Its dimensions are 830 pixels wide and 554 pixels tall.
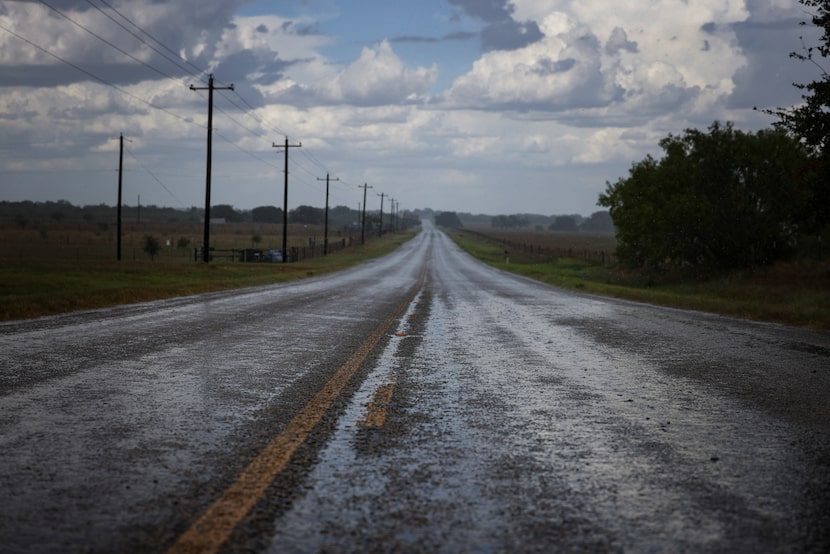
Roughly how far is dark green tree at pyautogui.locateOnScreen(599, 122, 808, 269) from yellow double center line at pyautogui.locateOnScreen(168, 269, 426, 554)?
92.8ft

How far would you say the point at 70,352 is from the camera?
10258 mm

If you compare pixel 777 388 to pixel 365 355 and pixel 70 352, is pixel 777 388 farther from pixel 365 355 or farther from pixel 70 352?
pixel 70 352

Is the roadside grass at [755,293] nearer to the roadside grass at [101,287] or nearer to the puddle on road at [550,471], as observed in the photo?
the puddle on road at [550,471]

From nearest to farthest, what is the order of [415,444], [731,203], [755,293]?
[415,444] → [755,293] → [731,203]

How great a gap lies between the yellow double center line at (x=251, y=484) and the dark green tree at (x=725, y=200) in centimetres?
2828

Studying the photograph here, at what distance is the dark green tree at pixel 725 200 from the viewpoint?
32219 mm

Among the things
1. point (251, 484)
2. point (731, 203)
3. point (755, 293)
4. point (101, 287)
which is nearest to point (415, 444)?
point (251, 484)

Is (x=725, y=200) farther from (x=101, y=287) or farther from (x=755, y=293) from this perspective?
(x=101, y=287)

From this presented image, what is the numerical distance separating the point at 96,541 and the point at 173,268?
3652 centimetres

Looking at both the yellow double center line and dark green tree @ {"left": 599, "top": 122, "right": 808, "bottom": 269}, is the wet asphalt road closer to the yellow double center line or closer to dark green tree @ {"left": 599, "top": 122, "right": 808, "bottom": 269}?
the yellow double center line

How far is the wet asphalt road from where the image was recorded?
12.9 feet

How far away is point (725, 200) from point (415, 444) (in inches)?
1210

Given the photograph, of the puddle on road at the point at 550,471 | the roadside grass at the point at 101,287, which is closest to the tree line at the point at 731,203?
the roadside grass at the point at 101,287

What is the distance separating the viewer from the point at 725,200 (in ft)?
109
